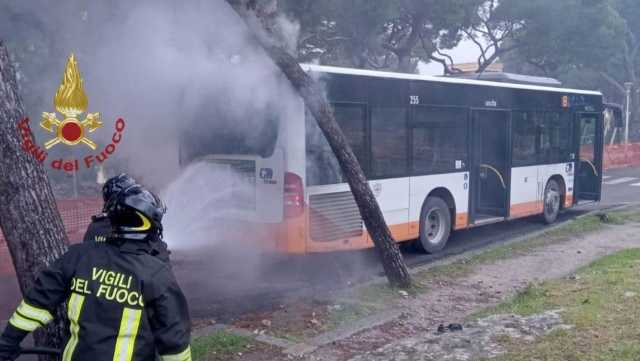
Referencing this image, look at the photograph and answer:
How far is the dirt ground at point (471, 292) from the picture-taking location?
18.8ft

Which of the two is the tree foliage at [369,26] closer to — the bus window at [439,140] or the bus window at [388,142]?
the bus window at [439,140]

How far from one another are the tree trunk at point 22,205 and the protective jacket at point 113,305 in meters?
1.27

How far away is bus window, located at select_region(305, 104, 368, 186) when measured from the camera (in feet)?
26.5

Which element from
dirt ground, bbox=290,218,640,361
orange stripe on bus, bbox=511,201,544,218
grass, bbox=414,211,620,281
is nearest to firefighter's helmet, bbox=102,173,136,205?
dirt ground, bbox=290,218,640,361

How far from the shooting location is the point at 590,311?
6176mm

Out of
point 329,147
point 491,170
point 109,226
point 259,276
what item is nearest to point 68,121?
point 329,147

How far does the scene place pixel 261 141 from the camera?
26.8 ft

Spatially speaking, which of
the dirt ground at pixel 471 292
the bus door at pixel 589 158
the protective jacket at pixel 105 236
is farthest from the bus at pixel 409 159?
the protective jacket at pixel 105 236

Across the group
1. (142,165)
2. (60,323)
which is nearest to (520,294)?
(60,323)

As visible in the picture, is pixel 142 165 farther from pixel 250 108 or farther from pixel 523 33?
pixel 523 33

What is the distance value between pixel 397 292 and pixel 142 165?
4505mm

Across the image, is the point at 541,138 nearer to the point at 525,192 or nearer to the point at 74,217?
the point at 525,192

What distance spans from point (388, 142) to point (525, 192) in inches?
161

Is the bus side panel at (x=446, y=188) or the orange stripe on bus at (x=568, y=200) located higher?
the bus side panel at (x=446, y=188)
